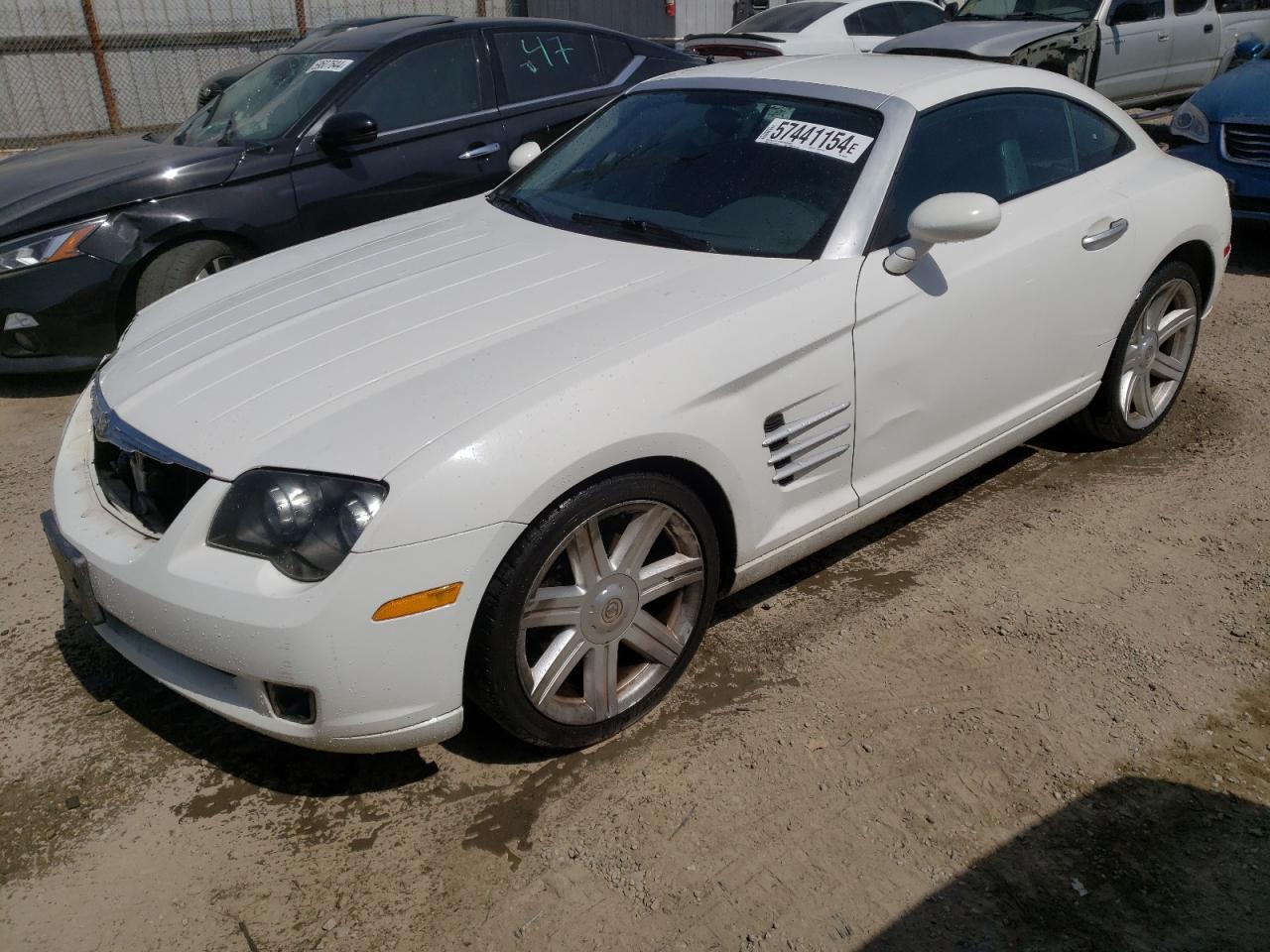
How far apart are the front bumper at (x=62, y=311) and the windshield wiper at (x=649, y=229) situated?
2.77m

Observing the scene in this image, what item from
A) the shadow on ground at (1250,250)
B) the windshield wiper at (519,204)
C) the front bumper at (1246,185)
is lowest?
the shadow on ground at (1250,250)

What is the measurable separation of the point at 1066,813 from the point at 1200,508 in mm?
1906

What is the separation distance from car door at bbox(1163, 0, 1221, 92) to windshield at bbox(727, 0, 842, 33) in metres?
3.28

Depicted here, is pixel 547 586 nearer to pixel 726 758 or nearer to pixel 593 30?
pixel 726 758

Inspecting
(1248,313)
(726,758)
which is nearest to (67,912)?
(726,758)

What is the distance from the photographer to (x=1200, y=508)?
4.11 meters

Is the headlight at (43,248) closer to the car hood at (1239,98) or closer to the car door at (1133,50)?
the car hood at (1239,98)

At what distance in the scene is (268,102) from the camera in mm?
6004

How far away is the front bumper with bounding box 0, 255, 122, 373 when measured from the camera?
5117 mm

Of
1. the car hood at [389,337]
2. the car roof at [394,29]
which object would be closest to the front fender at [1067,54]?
the car roof at [394,29]

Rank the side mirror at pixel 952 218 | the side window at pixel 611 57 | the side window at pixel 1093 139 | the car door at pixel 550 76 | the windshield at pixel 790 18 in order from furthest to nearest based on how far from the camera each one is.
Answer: the windshield at pixel 790 18 < the side window at pixel 611 57 < the car door at pixel 550 76 < the side window at pixel 1093 139 < the side mirror at pixel 952 218

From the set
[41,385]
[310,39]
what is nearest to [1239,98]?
[310,39]

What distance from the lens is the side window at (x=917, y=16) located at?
12.1m

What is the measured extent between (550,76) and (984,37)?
4.11 meters
